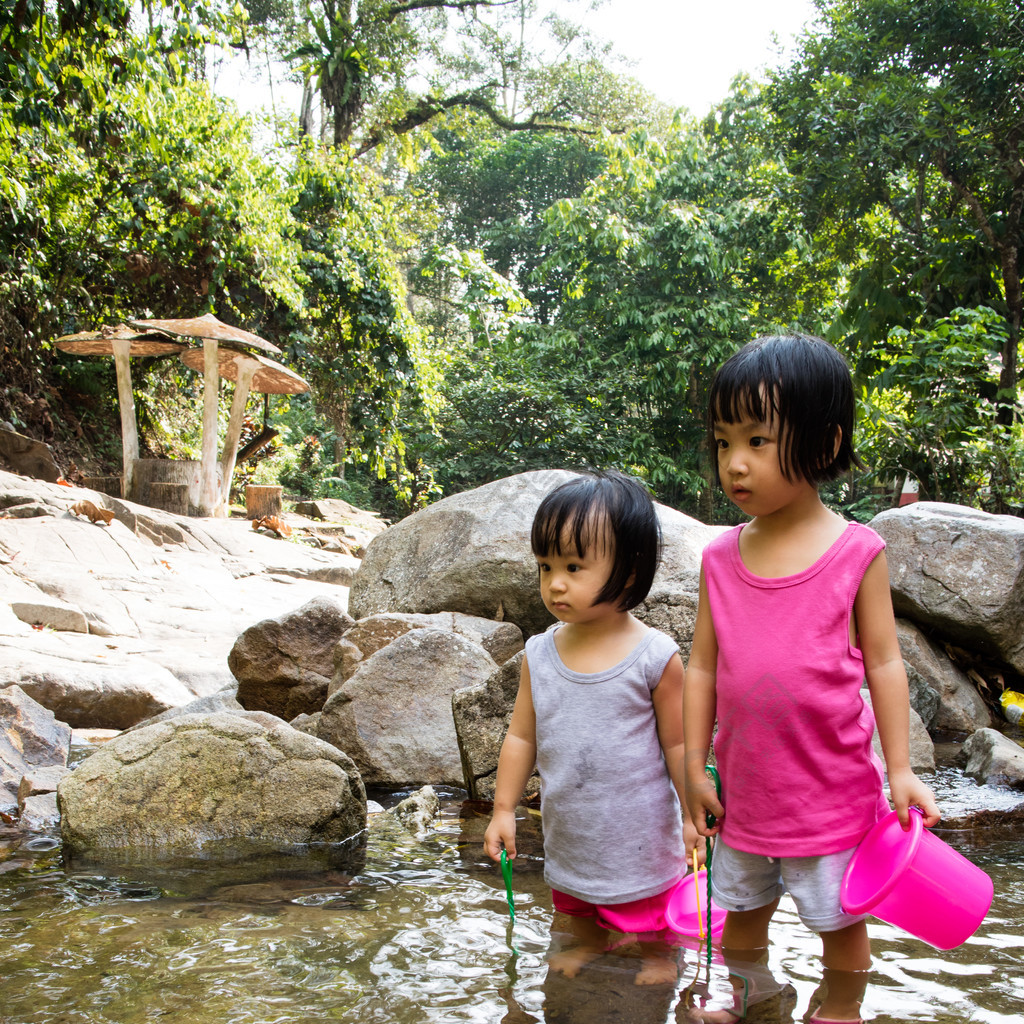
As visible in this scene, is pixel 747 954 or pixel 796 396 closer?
pixel 796 396

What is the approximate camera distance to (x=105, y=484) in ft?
45.0

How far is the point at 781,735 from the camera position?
175 cm

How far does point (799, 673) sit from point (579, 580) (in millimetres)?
494

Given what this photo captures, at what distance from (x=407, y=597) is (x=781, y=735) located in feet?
13.7

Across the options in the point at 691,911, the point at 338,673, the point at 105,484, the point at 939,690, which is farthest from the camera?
the point at 105,484

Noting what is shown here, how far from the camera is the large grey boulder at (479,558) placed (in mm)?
5480

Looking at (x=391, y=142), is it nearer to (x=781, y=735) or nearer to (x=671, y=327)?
(x=671, y=327)

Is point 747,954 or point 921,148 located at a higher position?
point 921,148

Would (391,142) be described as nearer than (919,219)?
No

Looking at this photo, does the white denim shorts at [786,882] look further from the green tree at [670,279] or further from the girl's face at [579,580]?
the green tree at [670,279]

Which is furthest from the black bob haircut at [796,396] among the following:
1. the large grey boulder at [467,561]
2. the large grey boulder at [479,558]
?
the large grey boulder at [467,561]

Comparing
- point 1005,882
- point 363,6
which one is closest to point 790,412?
point 1005,882

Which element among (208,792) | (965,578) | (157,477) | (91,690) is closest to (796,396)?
(208,792)

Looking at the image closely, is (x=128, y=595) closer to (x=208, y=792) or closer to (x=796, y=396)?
(x=208, y=792)
